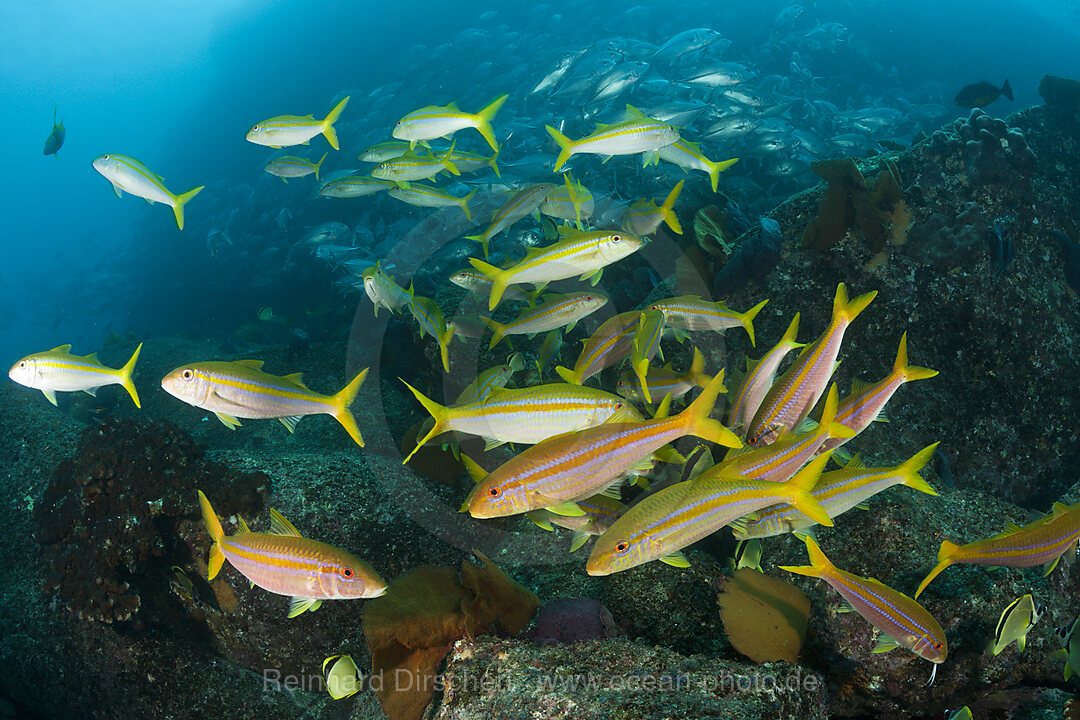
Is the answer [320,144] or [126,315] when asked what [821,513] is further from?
[126,315]

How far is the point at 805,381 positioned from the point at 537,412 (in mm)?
1327

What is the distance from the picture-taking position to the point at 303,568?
225cm

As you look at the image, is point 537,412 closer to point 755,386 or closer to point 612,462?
point 612,462

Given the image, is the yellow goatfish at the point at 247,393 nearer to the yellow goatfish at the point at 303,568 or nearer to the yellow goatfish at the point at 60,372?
the yellow goatfish at the point at 303,568

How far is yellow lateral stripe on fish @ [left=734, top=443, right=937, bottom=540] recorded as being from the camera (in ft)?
7.34

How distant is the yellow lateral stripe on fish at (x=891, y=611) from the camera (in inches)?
80.1

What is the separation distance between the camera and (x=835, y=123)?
44.2ft

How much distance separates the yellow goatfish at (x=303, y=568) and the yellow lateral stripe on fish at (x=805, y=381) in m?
2.05

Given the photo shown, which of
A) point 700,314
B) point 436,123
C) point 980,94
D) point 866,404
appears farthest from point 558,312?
point 980,94

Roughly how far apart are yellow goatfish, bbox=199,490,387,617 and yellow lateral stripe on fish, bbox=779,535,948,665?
6.18 feet

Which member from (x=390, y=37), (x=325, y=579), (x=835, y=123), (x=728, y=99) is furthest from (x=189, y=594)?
(x=390, y=37)

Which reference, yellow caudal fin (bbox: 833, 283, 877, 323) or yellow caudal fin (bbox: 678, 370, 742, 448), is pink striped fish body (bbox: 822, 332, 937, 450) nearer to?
yellow caudal fin (bbox: 833, 283, 877, 323)

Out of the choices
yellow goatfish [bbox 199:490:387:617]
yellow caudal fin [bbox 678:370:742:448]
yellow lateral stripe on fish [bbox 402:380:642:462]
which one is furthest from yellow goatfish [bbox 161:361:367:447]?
yellow caudal fin [bbox 678:370:742:448]

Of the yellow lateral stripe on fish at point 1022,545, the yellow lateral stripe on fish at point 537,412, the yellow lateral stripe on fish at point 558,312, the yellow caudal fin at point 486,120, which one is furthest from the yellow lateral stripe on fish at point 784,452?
the yellow caudal fin at point 486,120
